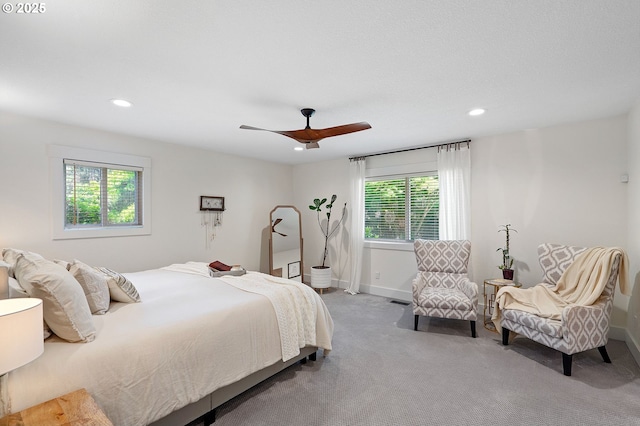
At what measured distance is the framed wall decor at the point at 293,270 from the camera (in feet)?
18.2

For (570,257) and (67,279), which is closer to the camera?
(67,279)

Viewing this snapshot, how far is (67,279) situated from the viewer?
1729mm

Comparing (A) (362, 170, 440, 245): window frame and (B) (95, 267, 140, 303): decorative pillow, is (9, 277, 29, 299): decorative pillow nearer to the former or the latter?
(B) (95, 267, 140, 303): decorative pillow

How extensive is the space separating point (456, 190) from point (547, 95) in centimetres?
173

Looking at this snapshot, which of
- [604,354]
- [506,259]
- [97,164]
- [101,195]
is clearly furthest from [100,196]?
[604,354]

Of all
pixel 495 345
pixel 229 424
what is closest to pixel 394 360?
pixel 495 345

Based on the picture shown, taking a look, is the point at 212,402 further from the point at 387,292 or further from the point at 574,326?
the point at 387,292

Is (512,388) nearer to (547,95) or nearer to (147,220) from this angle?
(547,95)

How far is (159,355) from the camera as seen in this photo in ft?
5.71

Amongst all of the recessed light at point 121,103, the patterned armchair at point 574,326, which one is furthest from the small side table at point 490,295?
the recessed light at point 121,103

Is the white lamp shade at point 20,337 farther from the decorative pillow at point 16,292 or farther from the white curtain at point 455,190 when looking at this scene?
the white curtain at point 455,190

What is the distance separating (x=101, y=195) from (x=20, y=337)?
3066 mm

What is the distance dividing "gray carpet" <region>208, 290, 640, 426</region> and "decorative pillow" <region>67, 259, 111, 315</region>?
1080mm

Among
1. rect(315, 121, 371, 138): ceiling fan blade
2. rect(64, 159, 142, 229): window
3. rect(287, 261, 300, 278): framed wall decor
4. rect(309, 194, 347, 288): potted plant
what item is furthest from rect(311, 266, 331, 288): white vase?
rect(315, 121, 371, 138): ceiling fan blade
